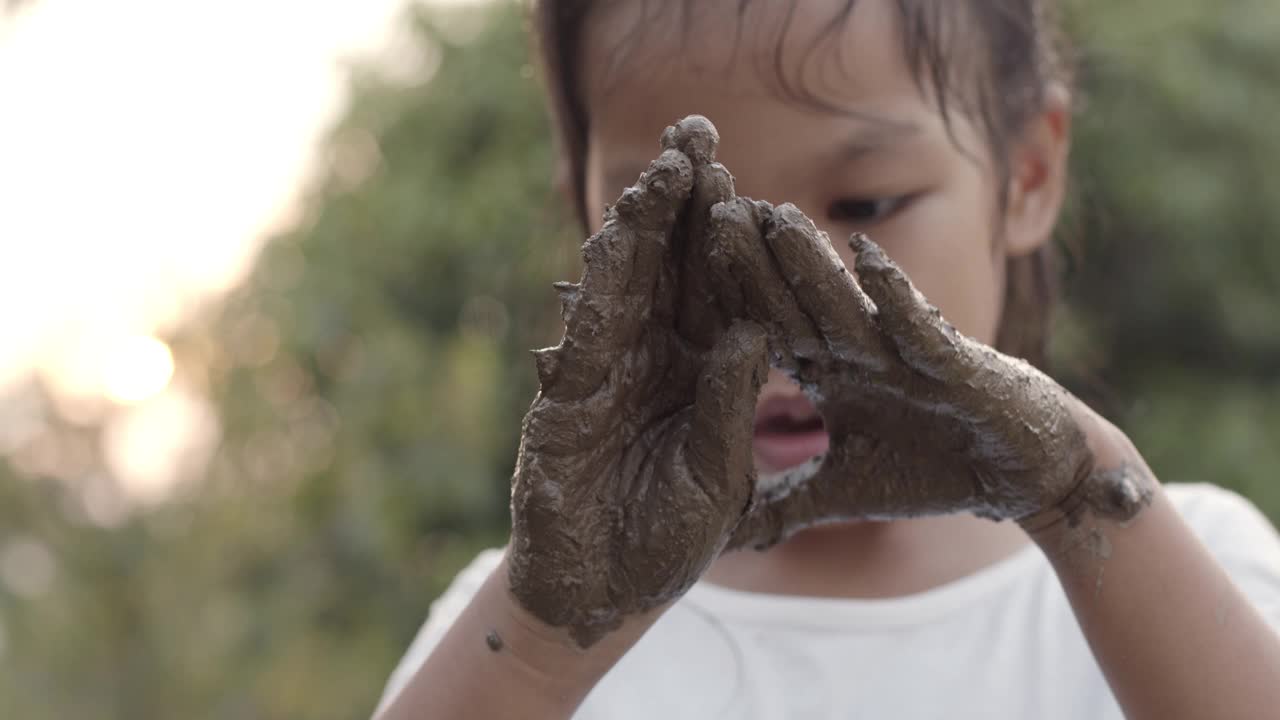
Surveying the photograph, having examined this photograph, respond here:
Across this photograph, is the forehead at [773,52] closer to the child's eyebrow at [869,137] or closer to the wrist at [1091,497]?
the child's eyebrow at [869,137]

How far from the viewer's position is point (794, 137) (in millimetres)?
1182

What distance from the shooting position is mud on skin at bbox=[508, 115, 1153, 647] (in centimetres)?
81

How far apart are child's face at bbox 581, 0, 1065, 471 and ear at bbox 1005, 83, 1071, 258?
0.58ft

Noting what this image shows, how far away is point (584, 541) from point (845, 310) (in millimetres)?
243

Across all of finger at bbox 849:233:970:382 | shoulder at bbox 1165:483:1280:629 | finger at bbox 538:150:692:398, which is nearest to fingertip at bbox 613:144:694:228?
finger at bbox 538:150:692:398

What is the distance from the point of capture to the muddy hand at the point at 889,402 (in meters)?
0.81

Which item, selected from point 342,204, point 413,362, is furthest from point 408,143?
point 413,362

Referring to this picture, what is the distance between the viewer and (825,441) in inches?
49.9

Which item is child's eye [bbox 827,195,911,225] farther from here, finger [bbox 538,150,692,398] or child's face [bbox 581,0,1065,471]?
finger [bbox 538,150,692,398]

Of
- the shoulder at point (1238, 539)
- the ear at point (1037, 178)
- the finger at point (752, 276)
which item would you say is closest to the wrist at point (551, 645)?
the finger at point (752, 276)

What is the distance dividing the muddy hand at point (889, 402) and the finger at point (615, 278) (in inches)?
1.5

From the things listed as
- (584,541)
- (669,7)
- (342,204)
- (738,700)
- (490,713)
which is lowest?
(342,204)

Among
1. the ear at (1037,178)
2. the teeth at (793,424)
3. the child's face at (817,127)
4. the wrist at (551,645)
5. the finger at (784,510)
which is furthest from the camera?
the ear at (1037,178)

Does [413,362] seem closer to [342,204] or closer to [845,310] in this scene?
[342,204]
